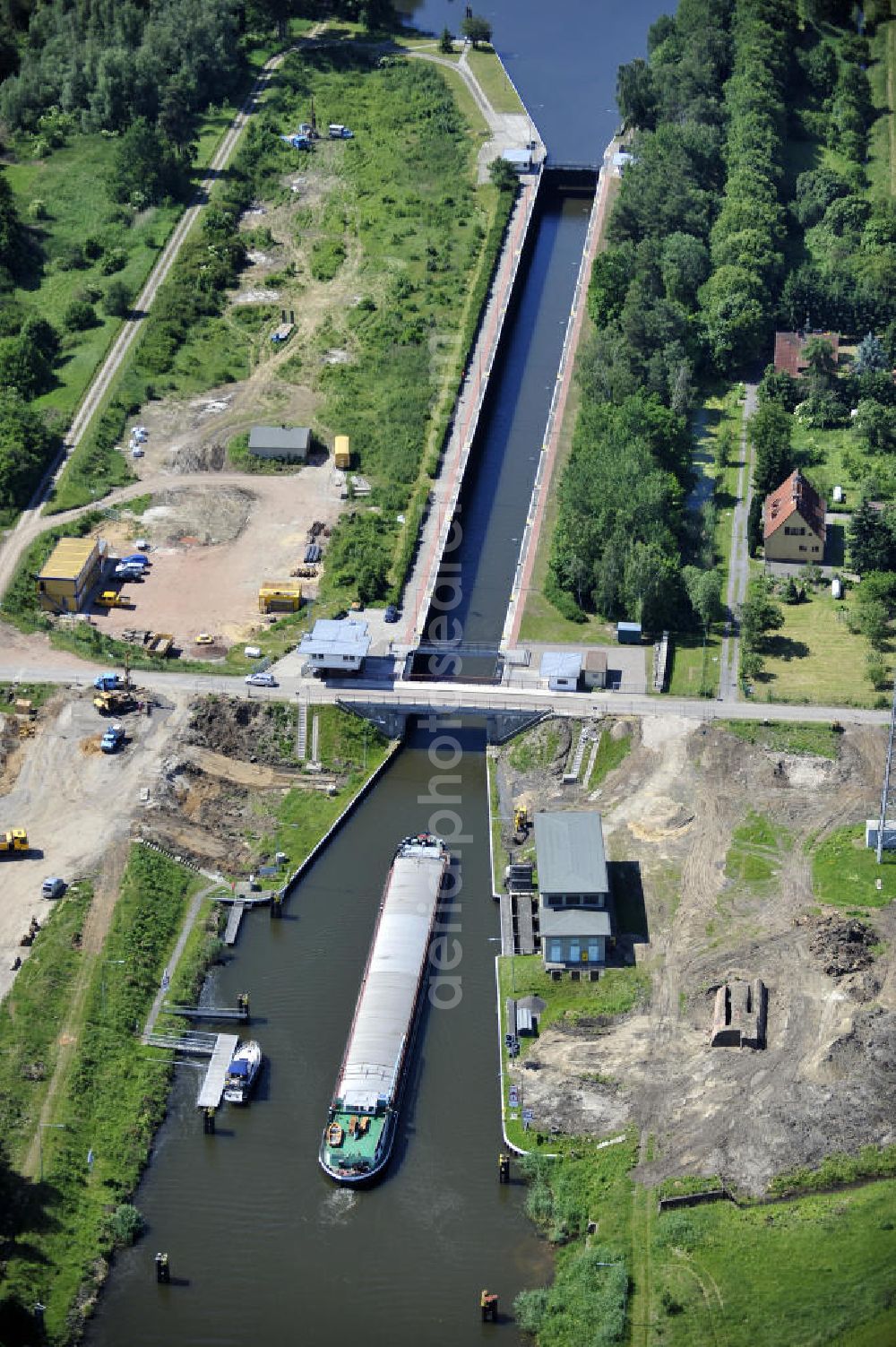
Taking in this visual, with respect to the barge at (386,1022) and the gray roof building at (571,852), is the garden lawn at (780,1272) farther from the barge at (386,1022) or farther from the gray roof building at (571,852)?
the gray roof building at (571,852)

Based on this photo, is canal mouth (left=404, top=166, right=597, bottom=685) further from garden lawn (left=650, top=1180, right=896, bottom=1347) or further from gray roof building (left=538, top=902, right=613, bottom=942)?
garden lawn (left=650, top=1180, right=896, bottom=1347)

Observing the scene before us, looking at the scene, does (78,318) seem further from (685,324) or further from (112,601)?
(685,324)

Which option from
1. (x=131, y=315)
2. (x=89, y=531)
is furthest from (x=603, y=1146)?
(x=131, y=315)

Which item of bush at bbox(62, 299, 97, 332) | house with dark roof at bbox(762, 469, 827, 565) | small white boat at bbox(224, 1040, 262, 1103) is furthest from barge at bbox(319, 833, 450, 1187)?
bush at bbox(62, 299, 97, 332)

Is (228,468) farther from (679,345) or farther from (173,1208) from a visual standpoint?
(173,1208)

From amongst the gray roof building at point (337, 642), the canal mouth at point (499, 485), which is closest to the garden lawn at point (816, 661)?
the canal mouth at point (499, 485)

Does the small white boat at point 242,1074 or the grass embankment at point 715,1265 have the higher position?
the small white boat at point 242,1074
